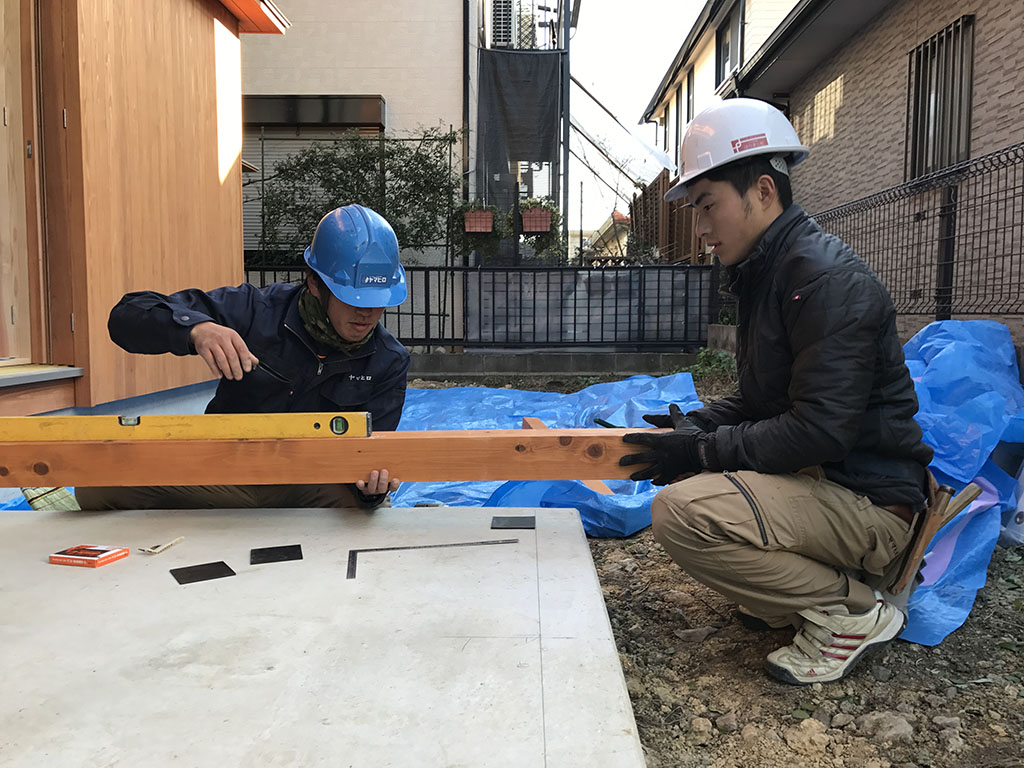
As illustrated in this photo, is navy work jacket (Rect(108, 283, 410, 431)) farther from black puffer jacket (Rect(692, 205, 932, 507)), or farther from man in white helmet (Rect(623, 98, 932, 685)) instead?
black puffer jacket (Rect(692, 205, 932, 507))

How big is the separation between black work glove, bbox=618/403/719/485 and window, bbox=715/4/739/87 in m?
15.8

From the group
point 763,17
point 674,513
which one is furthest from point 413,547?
point 763,17

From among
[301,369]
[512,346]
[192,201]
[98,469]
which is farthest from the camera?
[512,346]

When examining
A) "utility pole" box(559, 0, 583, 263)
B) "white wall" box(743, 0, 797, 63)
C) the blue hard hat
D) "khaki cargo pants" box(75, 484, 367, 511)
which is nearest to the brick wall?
"white wall" box(743, 0, 797, 63)

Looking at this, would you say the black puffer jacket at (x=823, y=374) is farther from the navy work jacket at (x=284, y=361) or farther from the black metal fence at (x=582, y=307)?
the black metal fence at (x=582, y=307)

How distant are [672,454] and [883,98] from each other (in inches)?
369

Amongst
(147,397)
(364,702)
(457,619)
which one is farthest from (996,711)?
(147,397)

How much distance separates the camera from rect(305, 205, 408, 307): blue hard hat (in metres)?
2.57

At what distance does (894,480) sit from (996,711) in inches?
28.0

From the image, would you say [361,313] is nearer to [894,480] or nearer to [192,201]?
[894,480]

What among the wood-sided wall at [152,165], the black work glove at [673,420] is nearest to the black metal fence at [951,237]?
the black work glove at [673,420]

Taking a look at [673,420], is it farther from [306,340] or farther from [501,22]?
[501,22]

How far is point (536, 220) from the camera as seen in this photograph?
11.5 m

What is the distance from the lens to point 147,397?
4.80 meters
